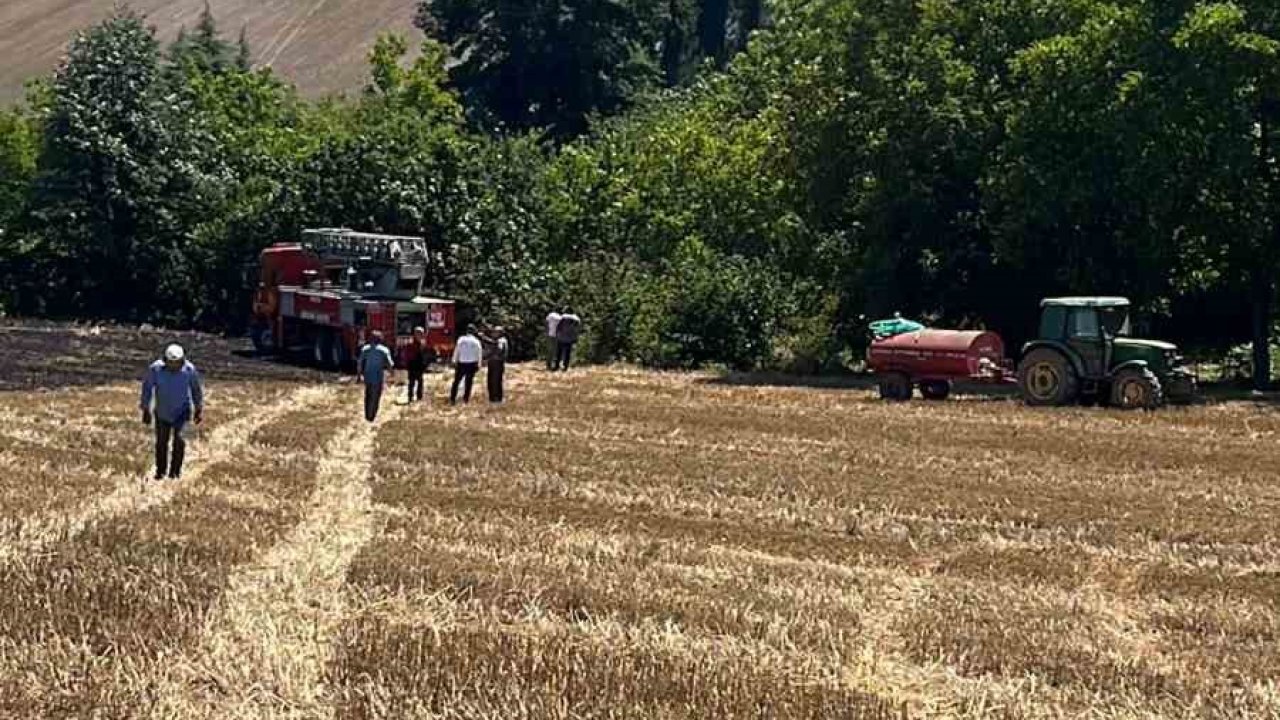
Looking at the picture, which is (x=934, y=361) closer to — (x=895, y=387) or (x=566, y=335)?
(x=895, y=387)

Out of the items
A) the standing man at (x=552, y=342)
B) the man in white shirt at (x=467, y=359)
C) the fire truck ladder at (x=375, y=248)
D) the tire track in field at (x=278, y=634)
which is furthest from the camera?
the fire truck ladder at (x=375, y=248)

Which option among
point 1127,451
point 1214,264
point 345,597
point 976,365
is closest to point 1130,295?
point 1214,264

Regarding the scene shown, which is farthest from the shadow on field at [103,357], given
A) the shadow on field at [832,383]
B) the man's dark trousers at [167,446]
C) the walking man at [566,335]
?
the man's dark trousers at [167,446]

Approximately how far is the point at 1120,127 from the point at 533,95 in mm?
51046

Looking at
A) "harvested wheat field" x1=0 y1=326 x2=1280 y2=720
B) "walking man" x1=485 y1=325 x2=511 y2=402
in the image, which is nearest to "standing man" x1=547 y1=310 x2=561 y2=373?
"walking man" x1=485 y1=325 x2=511 y2=402

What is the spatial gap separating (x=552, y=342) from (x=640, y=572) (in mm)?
26482

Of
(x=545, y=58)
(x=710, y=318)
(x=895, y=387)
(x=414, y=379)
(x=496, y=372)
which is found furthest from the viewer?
(x=545, y=58)

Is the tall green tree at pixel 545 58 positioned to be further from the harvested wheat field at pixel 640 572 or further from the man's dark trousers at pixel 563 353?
the harvested wheat field at pixel 640 572

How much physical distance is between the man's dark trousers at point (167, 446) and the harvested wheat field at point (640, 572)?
557 mm

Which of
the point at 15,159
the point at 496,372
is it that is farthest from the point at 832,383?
the point at 15,159

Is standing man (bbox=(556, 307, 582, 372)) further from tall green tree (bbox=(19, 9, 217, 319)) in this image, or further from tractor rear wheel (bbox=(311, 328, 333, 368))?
tall green tree (bbox=(19, 9, 217, 319))

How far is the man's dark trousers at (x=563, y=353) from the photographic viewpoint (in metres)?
40.4

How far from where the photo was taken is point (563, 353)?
4159cm

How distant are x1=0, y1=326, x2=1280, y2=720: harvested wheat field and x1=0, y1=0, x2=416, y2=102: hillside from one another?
107695 millimetres
